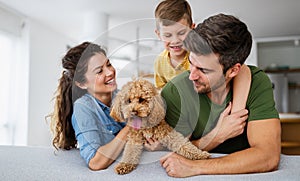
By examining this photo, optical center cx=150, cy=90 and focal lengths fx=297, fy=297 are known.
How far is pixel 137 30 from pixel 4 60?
345cm

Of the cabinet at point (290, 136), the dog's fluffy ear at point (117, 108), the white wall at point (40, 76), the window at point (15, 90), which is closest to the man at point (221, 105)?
the dog's fluffy ear at point (117, 108)

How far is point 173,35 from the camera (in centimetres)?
92

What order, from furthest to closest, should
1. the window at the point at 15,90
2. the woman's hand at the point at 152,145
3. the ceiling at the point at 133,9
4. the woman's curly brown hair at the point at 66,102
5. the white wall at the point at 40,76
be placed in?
the white wall at the point at 40,76 < the window at the point at 15,90 < the ceiling at the point at 133,9 < the woman's curly brown hair at the point at 66,102 < the woman's hand at the point at 152,145

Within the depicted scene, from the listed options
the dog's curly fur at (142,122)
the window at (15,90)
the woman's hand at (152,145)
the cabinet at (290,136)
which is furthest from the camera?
the window at (15,90)

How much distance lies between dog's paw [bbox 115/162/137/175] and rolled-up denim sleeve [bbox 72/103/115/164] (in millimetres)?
101

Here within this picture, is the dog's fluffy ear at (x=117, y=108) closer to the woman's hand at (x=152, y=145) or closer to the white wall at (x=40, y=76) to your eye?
the woman's hand at (x=152, y=145)

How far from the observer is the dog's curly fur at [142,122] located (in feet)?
2.64

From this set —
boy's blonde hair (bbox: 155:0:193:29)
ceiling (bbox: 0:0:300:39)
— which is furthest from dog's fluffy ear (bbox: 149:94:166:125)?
ceiling (bbox: 0:0:300:39)

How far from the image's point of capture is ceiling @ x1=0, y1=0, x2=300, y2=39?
349cm

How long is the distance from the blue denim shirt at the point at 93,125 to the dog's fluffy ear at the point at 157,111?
0.14 meters

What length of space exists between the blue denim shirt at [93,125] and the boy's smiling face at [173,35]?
0.28m

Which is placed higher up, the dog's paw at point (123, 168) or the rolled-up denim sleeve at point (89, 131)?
the rolled-up denim sleeve at point (89, 131)

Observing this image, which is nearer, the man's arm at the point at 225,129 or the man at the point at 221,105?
the man at the point at 221,105

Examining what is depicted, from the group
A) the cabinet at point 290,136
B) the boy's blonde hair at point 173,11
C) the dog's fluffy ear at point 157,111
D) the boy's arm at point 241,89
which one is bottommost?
the cabinet at point 290,136
